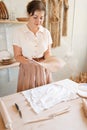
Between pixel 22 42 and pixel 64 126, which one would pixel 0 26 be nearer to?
pixel 22 42

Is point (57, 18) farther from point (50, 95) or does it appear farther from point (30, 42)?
point (50, 95)

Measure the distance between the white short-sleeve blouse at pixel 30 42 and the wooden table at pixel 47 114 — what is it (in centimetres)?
52

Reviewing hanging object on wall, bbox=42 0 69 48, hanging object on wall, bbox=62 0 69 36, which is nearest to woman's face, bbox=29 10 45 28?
hanging object on wall, bbox=42 0 69 48

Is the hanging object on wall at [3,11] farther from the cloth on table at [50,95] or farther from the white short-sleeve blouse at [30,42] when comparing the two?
the cloth on table at [50,95]

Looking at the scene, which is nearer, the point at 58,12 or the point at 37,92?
the point at 37,92


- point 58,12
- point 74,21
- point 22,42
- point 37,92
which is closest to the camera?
point 37,92

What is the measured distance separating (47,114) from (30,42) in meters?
0.75

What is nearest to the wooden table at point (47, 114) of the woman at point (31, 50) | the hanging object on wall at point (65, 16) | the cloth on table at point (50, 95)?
the cloth on table at point (50, 95)

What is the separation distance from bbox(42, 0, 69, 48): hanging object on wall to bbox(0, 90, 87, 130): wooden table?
150 centimetres

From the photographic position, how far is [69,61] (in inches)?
110

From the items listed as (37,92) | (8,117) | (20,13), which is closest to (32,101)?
(37,92)

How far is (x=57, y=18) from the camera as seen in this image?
2.34m

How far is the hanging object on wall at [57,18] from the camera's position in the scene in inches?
89.3

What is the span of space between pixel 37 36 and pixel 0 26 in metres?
0.77
